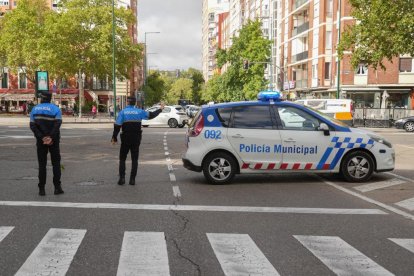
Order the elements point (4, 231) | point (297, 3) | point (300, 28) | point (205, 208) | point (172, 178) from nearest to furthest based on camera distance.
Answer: point (4, 231) → point (205, 208) → point (172, 178) → point (300, 28) → point (297, 3)

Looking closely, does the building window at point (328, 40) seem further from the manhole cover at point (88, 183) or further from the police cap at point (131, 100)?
the manhole cover at point (88, 183)

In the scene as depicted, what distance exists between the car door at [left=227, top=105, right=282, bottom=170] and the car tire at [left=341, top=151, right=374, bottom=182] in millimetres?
1382

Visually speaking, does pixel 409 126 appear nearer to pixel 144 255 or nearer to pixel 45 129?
pixel 45 129

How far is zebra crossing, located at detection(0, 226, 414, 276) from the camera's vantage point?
4.70m

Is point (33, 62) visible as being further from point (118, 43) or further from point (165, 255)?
point (165, 255)

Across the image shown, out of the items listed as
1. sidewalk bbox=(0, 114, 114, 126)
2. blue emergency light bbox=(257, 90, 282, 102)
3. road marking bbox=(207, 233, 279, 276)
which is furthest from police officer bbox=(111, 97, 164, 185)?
sidewalk bbox=(0, 114, 114, 126)

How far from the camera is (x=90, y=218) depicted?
693cm

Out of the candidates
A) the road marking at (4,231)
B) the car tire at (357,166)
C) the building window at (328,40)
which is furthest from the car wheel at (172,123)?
the road marking at (4,231)

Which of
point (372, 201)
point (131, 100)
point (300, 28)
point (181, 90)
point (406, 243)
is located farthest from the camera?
point (181, 90)

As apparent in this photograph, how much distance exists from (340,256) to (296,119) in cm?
509

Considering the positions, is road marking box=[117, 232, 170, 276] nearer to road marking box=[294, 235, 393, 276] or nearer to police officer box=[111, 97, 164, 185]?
road marking box=[294, 235, 393, 276]

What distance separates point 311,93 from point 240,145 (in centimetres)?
4741

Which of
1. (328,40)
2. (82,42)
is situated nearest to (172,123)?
(328,40)

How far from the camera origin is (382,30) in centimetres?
2531
